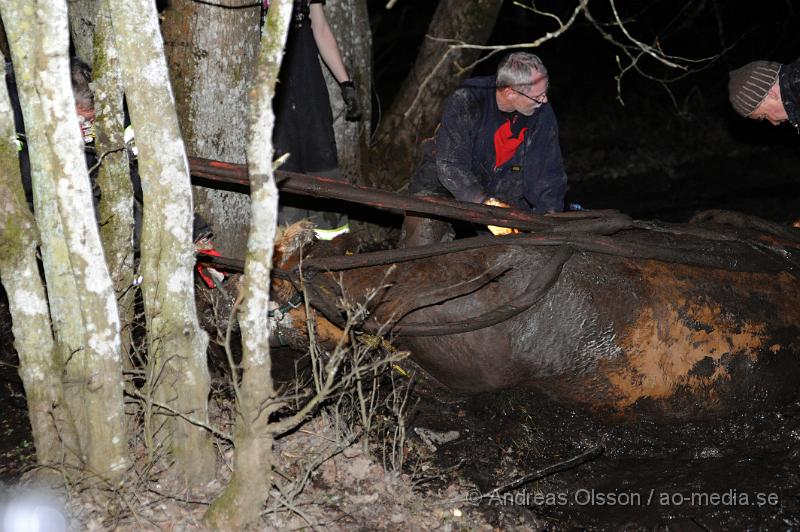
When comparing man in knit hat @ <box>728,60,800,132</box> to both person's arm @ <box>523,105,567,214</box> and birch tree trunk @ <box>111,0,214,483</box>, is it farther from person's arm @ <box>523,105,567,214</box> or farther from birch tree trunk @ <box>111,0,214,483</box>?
birch tree trunk @ <box>111,0,214,483</box>

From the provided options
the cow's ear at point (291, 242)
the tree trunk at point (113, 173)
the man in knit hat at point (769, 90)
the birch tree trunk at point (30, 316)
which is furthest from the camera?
the man in knit hat at point (769, 90)

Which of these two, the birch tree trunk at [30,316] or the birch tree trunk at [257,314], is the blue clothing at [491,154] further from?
the birch tree trunk at [30,316]

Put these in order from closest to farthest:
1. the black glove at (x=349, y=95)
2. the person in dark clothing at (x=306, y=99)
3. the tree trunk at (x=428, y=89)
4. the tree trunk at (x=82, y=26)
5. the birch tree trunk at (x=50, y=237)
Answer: the birch tree trunk at (x=50, y=237) < the tree trunk at (x=82, y=26) < the person in dark clothing at (x=306, y=99) < the black glove at (x=349, y=95) < the tree trunk at (x=428, y=89)

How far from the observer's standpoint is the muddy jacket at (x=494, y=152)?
14.6 ft

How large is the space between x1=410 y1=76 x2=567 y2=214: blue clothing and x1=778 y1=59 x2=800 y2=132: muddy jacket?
1153mm

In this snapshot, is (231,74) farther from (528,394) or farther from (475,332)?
(528,394)

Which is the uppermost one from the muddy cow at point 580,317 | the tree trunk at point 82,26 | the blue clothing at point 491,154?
the tree trunk at point 82,26

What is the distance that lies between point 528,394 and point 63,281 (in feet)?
7.05

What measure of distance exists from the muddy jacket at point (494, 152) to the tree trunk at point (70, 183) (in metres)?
2.20

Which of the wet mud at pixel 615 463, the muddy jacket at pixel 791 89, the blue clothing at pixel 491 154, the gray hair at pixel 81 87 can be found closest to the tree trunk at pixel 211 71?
the gray hair at pixel 81 87

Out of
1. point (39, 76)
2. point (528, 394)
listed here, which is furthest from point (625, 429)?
point (39, 76)

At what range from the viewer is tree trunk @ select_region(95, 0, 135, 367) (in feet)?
10.0

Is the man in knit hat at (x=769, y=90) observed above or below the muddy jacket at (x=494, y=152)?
above

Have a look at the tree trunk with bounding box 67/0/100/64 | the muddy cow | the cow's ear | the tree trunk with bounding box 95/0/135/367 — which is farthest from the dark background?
the tree trunk with bounding box 95/0/135/367
